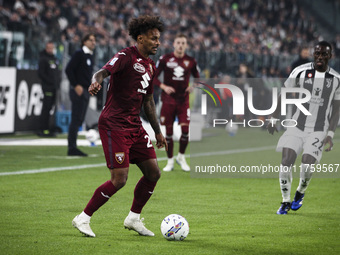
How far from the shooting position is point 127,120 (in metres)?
6.34

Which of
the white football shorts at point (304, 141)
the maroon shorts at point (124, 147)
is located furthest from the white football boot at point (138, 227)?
the white football shorts at point (304, 141)

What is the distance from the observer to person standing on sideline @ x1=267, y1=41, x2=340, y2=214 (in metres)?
7.81

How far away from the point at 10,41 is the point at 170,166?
7.39 meters

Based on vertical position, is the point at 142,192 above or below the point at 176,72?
below

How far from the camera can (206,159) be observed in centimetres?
1369

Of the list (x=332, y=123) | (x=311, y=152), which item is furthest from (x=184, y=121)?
(x=311, y=152)

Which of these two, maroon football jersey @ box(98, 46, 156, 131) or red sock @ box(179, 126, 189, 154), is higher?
maroon football jersey @ box(98, 46, 156, 131)

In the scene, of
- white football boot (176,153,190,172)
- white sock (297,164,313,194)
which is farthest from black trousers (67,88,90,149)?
white sock (297,164,313,194)

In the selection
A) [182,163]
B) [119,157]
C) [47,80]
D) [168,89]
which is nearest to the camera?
[119,157]

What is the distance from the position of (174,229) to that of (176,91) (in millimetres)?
5721

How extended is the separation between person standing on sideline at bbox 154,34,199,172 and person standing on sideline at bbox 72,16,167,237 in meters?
5.20

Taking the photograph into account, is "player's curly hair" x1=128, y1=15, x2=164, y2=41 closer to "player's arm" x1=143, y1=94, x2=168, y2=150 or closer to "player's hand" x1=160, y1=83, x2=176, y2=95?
"player's arm" x1=143, y1=94, x2=168, y2=150

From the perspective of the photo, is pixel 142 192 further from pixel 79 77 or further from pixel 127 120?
pixel 79 77

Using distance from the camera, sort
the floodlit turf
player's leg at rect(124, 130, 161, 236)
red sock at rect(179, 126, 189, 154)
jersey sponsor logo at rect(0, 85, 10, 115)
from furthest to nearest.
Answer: jersey sponsor logo at rect(0, 85, 10, 115) → red sock at rect(179, 126, 189, 154) → player's leg at rect(124, 130, 161, 236) → the floodlit turf
